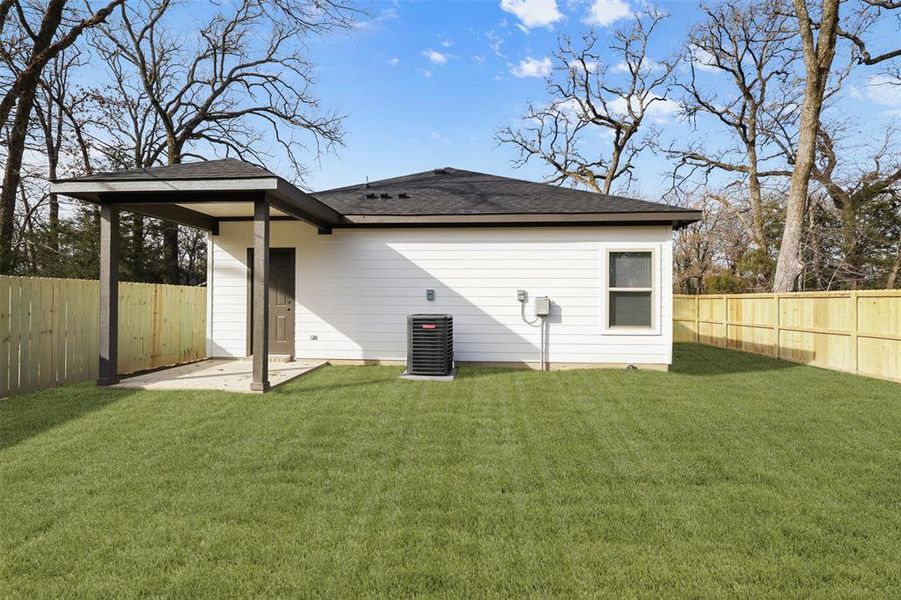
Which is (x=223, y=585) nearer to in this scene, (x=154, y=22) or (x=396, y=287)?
(x=396, y=287)

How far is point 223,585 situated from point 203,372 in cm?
574

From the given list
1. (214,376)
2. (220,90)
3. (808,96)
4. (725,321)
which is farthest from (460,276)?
(220,90)

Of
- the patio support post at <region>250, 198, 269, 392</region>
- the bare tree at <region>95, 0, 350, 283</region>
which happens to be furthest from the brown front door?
the bare tree at <region>95, 0, 350, 283</region>

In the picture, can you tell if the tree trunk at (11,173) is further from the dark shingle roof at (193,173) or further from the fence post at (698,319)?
the fence post at (698,319)

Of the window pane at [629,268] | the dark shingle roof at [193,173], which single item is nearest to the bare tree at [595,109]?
the window pane at [629,268]

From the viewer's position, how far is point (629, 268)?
7.66 meters

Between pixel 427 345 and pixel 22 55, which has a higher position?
pixel 22 55

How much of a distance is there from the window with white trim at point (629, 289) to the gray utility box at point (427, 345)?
9.13 feet

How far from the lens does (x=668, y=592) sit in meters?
2.08

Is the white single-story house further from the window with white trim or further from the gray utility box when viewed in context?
the gray utility box

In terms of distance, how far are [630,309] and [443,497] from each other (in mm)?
5597

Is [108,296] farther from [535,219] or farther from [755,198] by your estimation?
[755,198]

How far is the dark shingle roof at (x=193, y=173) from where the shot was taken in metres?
5.75

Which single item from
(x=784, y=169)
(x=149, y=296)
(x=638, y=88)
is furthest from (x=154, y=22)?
(x=784, y=169)
